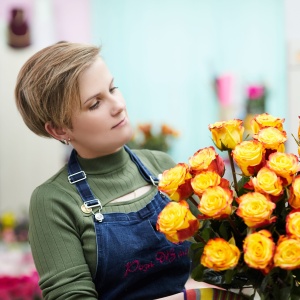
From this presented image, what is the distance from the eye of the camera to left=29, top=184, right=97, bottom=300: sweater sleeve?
128 cm

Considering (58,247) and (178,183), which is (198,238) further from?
(58,247)

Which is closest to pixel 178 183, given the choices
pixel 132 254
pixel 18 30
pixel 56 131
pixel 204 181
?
pixel 204 181

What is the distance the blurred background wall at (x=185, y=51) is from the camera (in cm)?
522

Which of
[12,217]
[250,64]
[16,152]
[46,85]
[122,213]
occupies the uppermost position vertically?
[46,85]

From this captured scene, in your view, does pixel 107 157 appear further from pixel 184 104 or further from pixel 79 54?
pixel 184 104

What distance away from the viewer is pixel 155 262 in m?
1.37

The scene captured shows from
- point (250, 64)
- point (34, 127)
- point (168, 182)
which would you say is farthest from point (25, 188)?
point (168, 182)

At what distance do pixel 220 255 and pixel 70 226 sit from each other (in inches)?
17.0

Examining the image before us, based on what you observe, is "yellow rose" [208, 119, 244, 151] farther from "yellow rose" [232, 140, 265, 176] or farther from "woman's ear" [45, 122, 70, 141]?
"woman's ear" [45, 122, 70, 141]

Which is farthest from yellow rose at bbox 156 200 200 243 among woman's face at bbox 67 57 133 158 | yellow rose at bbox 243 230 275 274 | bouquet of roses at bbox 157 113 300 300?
woman's face at bbox 67 57 133 158

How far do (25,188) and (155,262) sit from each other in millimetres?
3896

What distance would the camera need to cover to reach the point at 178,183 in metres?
1.09

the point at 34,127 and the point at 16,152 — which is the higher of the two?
the point at 34,127

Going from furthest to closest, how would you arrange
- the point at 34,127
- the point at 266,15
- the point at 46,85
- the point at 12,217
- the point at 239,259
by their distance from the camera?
the point at 266,15 < the point at 12,217 < the point at 34,127 < the point at 46,85 < the point at 239,259
